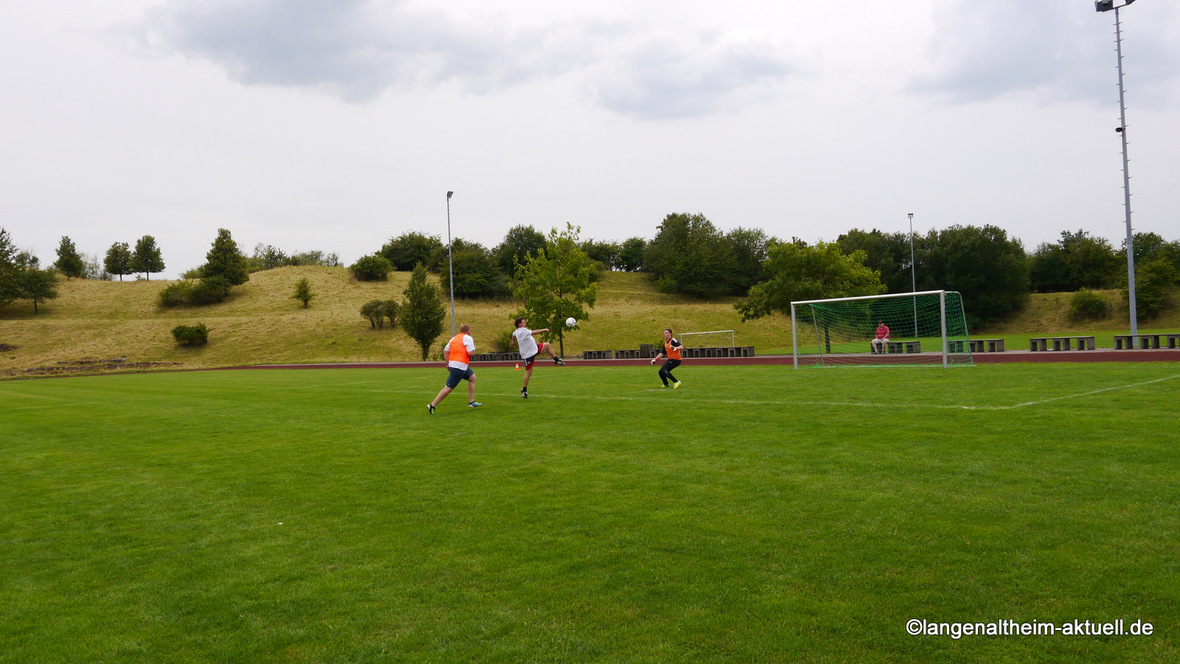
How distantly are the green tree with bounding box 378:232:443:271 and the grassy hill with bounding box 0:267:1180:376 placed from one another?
14.2 metres

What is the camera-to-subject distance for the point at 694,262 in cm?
9038

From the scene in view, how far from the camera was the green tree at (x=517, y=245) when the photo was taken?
9200cm

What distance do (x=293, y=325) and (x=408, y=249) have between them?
33411 mm

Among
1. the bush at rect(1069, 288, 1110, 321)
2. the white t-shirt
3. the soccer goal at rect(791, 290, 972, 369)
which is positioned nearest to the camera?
the white t-shirt

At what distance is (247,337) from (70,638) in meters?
69.6

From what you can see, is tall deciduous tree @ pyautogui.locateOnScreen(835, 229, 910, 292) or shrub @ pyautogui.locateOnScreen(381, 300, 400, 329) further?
tall deciduous tree @ pyautogui.locateOnScreen(835, 229, 910, 292)

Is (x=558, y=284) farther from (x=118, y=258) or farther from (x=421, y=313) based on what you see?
(x=118, y=258)

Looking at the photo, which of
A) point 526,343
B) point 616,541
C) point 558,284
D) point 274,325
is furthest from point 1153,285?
Result: point 274,325

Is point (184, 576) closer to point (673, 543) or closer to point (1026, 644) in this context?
point (673, 543)

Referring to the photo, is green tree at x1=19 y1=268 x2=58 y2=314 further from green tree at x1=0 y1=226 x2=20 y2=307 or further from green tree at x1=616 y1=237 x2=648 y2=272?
green tree at x1=616 y1=237 x2=648 y2=272

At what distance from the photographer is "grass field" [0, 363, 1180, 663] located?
157 inches

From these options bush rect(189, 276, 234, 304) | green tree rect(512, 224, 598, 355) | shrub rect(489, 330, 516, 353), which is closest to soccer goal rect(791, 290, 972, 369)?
green tree rect(512, 224, 598, 355)

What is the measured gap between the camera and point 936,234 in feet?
254

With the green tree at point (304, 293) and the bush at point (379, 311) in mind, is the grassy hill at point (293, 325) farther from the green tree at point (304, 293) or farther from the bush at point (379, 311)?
the bush at point (379, 311)
